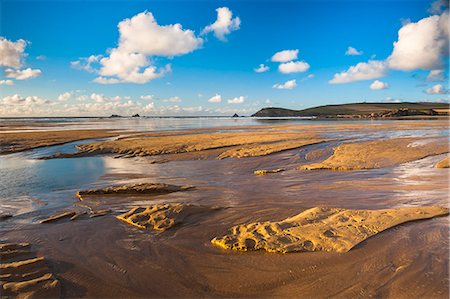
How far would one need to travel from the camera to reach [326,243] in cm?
534

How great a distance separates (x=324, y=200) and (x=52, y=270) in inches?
263

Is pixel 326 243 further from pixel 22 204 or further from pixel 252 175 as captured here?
pixel 22 204

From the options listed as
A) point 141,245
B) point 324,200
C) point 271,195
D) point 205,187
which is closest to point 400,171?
point 324,200

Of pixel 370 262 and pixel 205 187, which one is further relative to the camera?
pixel 205 187

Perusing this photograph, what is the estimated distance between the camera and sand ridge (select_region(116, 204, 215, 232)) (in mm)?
6543

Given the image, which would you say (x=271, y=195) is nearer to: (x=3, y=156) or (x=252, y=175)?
(x=252, y=175)

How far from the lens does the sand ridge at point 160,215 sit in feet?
21.5

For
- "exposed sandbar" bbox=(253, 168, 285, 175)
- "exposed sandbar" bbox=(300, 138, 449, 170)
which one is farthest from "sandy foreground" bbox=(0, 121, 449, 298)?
"exposed sandbar" bbox=(300, 138, 449, 170)

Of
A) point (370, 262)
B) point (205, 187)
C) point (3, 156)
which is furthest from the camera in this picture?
point (3, 156)

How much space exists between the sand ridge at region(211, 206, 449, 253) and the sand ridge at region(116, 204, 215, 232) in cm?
133

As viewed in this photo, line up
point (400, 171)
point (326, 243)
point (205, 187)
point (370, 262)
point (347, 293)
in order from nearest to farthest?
point (347, 293), point (370, 262), point (326, 243), point (205, 187), point (400, 171)

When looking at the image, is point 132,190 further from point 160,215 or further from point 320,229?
point 320,229

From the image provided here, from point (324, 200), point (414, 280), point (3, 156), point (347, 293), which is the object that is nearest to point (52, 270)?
point (347, 293)

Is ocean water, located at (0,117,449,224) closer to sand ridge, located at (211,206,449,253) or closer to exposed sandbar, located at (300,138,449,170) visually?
sand ridge, located at (211,206,449,253)
